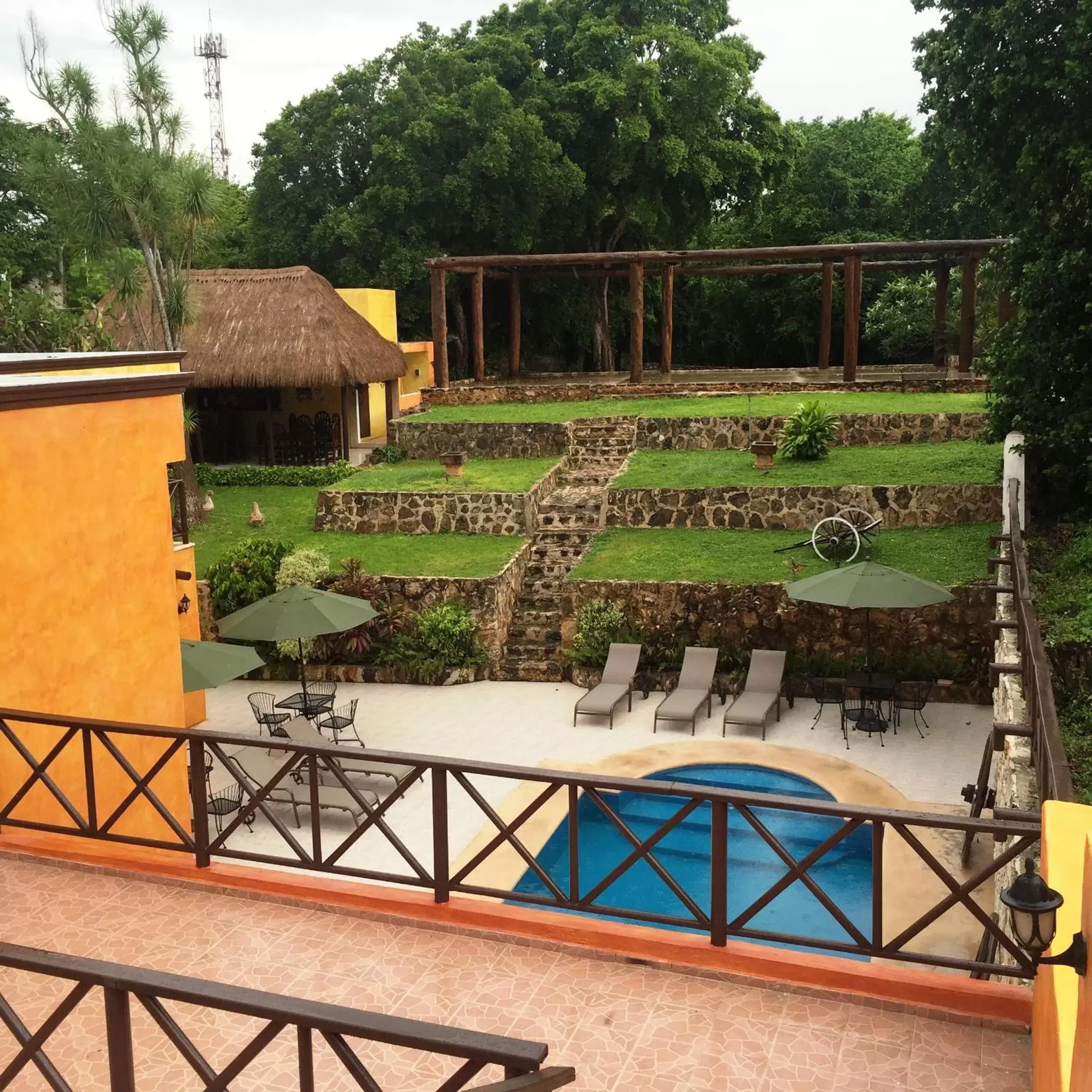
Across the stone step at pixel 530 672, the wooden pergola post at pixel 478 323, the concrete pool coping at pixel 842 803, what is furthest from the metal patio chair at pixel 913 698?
the wooden pergola post at pixel 478 323

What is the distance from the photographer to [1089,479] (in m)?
12.2

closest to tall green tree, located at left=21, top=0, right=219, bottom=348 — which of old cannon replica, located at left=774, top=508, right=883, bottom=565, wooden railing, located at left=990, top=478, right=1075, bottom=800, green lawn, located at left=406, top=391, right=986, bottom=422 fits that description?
green lawn, located at left=406, top=391, right=986, bottom=422

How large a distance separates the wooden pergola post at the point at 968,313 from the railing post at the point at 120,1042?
2271cm

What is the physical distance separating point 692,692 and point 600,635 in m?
1.80

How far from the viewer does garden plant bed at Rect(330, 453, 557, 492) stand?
19266 millimetres

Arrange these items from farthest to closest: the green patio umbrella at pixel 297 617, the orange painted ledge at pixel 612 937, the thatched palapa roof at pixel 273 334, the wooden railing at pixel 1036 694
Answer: the thatched palapa roof at pixel 273 334 → the green patio umbrella at pixel 297 617 → the wooden railing at pixel 1036 694 → the orange painted ledge at pixel 612 937

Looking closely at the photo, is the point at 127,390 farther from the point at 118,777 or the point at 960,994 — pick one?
the point at 960,994

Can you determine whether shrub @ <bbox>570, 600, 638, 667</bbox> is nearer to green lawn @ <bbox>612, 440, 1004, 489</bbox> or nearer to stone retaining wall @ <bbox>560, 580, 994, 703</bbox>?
stone retaining wall @ <bbox>560, 580, 994, 703</bbox>

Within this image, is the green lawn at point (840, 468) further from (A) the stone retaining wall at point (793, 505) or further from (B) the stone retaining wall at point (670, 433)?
(B) the stone retaining wall at point (670, 433)

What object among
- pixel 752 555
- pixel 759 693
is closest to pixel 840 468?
pixel 752 555

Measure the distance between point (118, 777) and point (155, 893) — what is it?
129 inches

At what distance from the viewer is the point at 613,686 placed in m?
14.3

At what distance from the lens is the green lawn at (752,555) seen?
1497 cm

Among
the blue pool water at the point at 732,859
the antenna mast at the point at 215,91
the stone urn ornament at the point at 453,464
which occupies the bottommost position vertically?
the blue pool water at the point at 732,859
